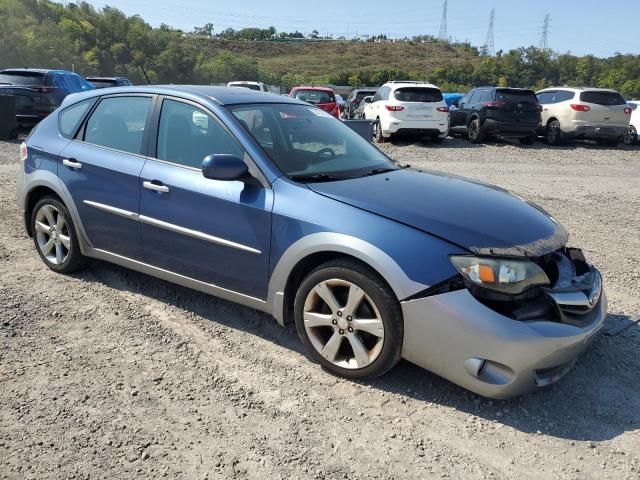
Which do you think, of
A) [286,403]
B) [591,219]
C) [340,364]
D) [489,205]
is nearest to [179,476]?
[286,403]

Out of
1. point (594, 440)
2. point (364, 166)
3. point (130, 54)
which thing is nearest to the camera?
point (594, 440)

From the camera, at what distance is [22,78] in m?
14.6

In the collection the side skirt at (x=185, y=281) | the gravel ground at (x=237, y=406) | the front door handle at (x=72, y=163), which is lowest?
the gravel ground at (x=237, y=406)

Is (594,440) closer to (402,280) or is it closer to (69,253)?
(402,280)

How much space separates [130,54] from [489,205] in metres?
59.5

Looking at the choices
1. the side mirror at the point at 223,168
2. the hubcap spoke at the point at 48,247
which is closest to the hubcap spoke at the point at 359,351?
the side mirror at the point at 223,168

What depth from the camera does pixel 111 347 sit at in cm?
364

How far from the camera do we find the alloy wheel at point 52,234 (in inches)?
183

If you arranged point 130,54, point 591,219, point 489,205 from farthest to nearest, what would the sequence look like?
point 130,54, point 591,219, point 489,205

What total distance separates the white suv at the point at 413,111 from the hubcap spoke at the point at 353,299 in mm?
12785

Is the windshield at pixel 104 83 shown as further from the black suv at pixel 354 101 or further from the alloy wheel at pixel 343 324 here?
the alloy wheel at pixel 343 324

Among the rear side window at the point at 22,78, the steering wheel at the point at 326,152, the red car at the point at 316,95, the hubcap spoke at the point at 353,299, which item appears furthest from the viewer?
the red car at the point at 316,95

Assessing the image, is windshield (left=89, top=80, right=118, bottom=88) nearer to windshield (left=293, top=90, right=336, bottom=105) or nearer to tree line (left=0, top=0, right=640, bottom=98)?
windshield (left=293, top=90, right=336, bottom=105)

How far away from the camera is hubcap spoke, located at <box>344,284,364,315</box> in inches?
123
